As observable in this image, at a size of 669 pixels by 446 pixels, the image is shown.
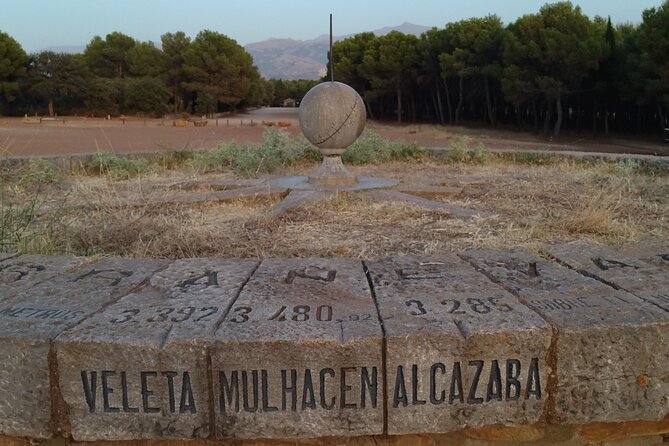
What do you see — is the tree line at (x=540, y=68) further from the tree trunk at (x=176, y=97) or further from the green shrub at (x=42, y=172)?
the green shrub at (x=42, y=172)

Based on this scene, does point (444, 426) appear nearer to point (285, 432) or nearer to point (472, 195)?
point (285, 432)

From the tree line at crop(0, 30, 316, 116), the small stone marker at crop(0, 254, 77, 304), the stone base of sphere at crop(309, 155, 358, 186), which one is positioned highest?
the tree line at crop(0, 30, 316, 116)

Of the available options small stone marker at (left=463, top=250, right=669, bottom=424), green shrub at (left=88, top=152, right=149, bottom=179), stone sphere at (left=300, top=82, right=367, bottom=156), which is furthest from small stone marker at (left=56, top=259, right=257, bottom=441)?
green shrub at (left=88, top=152, right=149, bottom=179)

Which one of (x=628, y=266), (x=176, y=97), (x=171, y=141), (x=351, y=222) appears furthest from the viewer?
(x=176, y=97)

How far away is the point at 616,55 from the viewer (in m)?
25.0

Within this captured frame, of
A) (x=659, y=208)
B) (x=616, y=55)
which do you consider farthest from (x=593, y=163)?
(x=616, y=55)

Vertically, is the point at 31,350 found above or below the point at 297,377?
above

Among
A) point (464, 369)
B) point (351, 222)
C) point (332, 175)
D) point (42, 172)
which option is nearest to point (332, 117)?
point (332, 175)

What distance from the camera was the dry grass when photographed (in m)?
3.91

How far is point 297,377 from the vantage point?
1.95 metres

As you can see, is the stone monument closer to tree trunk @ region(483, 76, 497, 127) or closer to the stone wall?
the stone wall

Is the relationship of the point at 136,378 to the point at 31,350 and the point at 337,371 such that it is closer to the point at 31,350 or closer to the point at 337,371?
the point at 31,350

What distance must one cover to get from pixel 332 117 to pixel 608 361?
5359 millimetres

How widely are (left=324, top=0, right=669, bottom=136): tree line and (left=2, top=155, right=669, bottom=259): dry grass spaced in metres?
17.8
